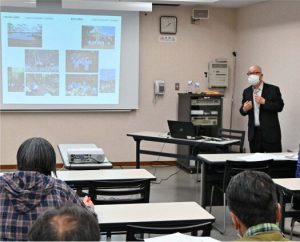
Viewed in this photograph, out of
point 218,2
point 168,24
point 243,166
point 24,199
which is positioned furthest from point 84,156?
point 218,2

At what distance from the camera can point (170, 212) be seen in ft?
9.16

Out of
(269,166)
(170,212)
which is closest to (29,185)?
(170,212)

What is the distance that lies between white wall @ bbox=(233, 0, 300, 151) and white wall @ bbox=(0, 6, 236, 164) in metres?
0.51

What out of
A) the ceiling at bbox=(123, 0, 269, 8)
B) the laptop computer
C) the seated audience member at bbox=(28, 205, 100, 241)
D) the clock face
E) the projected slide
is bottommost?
the laptop computer

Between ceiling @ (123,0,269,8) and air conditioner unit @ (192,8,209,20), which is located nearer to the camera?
ceiling @ (123,0,269,8)

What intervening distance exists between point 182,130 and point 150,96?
6.73 feet

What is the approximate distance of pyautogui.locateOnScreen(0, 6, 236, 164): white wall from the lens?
729 cm

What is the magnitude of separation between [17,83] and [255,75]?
365 cm

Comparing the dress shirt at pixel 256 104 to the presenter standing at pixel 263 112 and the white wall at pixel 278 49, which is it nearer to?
the presenter standing at pixel 263 112

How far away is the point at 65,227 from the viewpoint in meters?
1.20

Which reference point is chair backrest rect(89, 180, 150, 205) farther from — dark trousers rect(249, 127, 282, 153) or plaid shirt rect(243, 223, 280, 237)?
dark trousers rect(249, 127, 282, 153)

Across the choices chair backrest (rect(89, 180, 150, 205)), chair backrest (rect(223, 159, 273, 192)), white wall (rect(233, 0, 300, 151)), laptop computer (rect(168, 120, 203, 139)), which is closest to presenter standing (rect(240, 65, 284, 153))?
white wall (rect(233, 0, 300, 151))

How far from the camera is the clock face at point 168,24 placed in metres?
7.59

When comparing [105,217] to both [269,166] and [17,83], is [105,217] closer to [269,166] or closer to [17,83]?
[269,166]
